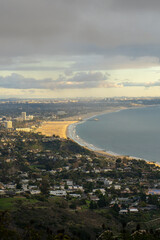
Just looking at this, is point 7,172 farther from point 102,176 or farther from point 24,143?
point 24,143

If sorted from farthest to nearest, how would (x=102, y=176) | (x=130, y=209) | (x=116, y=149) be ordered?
1. (x=116, y=149)
2. (x=102, y=176)
3. (x=130, y=209)

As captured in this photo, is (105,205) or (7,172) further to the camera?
(7,172)

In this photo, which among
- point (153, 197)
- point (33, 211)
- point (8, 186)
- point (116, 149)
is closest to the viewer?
point (33, 211)

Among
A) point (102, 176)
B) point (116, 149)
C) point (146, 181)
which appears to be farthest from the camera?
point (116, 149)

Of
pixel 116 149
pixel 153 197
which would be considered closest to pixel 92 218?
pixel 153 197

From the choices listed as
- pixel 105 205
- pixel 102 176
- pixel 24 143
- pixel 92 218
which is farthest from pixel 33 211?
pixel 24 143

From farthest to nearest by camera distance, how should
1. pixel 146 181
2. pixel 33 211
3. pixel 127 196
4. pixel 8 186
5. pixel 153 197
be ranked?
pixel 146 181 < pixel 8 186 < pixel 127 196 < pixel 153 197 < pixel 33 211

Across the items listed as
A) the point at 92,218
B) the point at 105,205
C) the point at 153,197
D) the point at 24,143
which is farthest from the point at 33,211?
the point at 24,143

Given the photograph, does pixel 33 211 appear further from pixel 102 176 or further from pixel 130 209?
pixel 102 176

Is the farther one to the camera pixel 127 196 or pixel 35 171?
pixel 35 171
